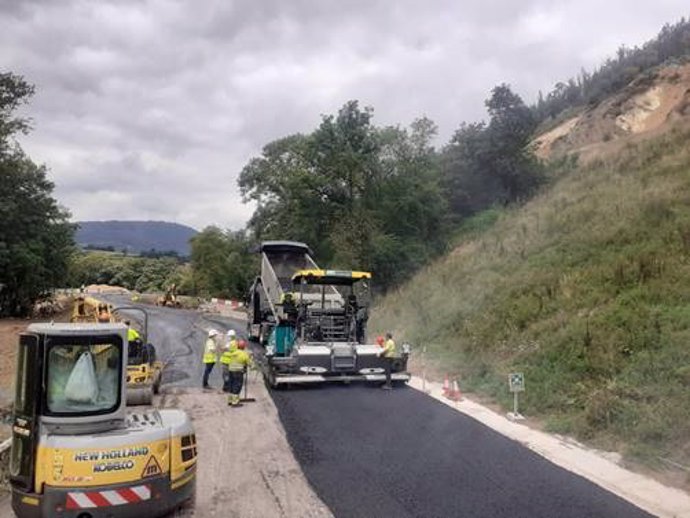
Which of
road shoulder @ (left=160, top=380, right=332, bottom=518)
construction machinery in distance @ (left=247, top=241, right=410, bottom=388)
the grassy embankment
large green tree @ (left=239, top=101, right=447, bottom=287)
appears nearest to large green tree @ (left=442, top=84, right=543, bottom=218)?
large green tree @ (left=239, top=101, right=447, bottom=287)

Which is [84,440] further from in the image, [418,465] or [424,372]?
[424,372]

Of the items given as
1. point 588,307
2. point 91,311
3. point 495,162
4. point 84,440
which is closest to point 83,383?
point 84,440

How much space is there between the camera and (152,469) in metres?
7.12

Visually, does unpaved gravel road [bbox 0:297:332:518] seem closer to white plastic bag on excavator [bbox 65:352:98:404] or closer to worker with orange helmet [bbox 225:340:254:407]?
worker with orange helmet [bbox 225:340:254:407]

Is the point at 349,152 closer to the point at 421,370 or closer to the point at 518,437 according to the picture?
the point at 421,370

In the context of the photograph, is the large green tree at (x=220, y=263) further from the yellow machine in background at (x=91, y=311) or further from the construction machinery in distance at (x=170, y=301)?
the yellow machine in background at (x=91, y=311)

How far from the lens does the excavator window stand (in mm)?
7031

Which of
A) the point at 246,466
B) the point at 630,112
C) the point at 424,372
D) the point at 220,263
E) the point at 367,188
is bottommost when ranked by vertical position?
the point at 246,466

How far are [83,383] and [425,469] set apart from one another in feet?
15.5

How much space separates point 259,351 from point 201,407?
30.1 feet

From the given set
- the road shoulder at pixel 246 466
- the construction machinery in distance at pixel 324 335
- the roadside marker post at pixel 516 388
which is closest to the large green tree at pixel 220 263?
the construction machinery in distance at pixel 324 335

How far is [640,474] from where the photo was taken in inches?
376

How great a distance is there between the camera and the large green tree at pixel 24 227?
35.5 m

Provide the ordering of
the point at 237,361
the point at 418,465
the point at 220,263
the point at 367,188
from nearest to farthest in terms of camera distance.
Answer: the point at 418,465
the point at 237,361
the point at 367,188
the point at 220,263
